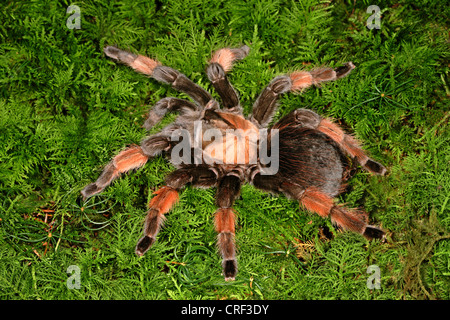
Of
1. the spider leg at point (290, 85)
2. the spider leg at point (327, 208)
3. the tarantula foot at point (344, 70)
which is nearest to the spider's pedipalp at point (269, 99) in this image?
the spider leg at point (290, 85)

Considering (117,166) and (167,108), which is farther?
(167,108)

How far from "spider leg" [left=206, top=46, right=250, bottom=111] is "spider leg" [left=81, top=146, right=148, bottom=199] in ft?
3.19

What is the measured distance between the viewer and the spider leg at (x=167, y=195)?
358cm

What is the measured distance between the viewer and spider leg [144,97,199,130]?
393 cm

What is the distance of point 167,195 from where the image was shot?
364 cm

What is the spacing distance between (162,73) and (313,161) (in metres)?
1.64

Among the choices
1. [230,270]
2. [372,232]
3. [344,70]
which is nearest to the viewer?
[372,232]
